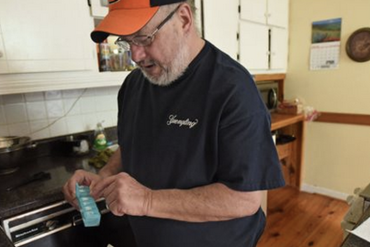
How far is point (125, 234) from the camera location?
1401 millimetres

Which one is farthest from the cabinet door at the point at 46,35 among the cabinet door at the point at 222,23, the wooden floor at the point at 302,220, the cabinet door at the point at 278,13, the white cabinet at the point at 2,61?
the wooden floor at the point at 302,220

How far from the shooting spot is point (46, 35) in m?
1.25

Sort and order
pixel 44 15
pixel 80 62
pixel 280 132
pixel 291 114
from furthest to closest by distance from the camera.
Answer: pixel 280 132 → pixel 291 114 → pixel 80 62 → pixel 44 15

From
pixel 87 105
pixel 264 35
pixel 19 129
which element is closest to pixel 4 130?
pixel 19 129

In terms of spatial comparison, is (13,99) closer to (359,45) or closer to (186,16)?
(186,16)

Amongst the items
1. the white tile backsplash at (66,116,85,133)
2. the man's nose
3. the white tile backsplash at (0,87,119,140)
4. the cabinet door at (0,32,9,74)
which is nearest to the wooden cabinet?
the white tile backsplash at (0,87,119,140)

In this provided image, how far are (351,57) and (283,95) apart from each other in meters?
0.74

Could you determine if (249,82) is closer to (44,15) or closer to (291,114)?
(44,15)

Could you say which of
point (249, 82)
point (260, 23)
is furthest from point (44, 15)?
point (260, 23)

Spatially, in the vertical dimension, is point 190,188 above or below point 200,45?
below

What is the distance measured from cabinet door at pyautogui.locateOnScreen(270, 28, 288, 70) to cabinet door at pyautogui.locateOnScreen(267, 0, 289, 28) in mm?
64

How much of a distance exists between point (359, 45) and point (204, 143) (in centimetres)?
227

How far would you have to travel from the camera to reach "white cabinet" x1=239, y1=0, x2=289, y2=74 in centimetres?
220

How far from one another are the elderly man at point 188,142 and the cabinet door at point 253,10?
1491 millimetres
